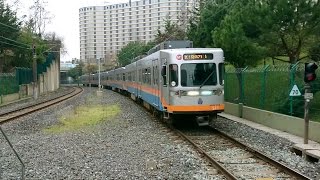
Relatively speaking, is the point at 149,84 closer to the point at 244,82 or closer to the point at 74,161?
the point at 244,82

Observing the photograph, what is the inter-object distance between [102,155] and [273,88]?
343 inches

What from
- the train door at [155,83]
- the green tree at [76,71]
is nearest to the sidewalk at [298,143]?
the train door at [155,83]

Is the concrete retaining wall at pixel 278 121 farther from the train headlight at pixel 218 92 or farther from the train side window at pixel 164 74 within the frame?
the train side window at pixel 164 74

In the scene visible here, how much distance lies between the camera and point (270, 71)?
59.1 ft

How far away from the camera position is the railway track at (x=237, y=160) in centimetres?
930

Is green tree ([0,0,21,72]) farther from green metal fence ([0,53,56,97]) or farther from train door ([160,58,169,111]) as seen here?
train door ([160,58,169,111])

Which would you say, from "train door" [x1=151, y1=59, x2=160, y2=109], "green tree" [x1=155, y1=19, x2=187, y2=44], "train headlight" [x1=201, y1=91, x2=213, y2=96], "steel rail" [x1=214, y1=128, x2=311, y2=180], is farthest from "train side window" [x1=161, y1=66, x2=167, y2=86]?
"green tree" [x1=155, y1=19, x2=187, y2=44]

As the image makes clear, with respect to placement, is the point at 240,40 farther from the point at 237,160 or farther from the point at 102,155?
the point at 102,155

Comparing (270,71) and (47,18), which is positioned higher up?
(47,18)

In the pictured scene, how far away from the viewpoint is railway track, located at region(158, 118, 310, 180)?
930 cm

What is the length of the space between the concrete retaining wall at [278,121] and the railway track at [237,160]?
88.1 inches

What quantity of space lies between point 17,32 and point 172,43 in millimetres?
35492

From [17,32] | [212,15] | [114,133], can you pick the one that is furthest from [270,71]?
[17,32]

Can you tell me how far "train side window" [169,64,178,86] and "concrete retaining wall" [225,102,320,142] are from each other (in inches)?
150
